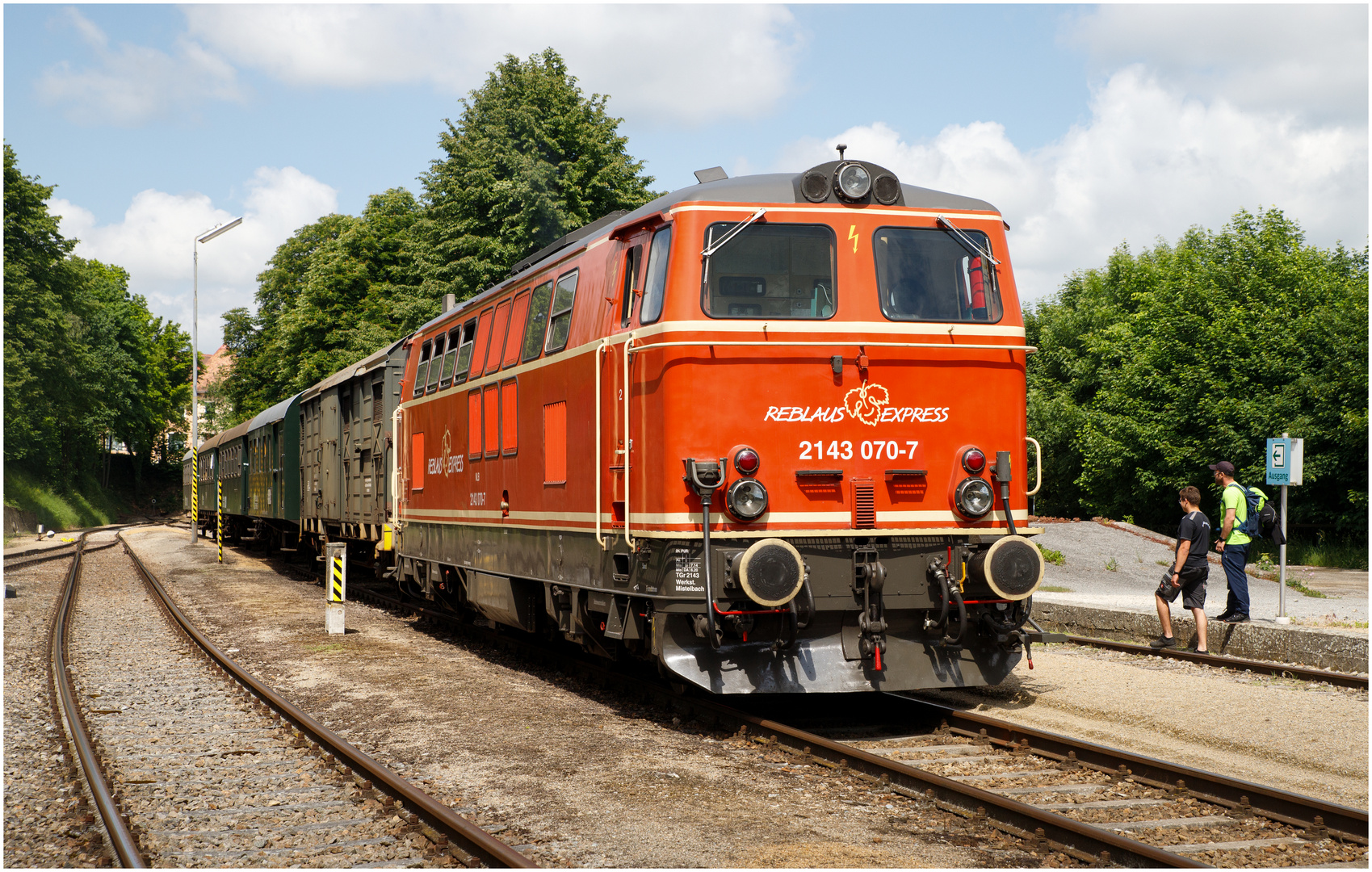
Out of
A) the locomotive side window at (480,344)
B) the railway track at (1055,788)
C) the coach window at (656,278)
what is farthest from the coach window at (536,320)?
the railway track at (1055,788)

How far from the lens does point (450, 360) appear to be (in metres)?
13.1

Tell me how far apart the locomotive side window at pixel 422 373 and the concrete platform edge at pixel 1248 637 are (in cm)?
823

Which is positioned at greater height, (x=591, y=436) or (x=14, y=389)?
(x=14, y=389)

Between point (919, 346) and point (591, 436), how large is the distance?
8.22 feet

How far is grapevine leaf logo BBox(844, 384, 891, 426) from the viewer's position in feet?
26.5

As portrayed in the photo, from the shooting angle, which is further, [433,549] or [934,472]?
[433,549]

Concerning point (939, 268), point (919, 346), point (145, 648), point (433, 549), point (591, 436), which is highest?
point (939, 268)

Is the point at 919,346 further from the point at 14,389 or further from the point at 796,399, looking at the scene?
the point at 14,389

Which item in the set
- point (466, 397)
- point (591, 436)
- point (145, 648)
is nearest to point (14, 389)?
point (145, 648)

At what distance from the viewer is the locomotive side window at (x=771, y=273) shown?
26.4ft

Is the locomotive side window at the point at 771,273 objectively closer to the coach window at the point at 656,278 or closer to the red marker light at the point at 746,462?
the coach window at the point at 656,278

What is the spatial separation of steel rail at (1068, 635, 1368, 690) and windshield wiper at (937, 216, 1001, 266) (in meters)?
3.01

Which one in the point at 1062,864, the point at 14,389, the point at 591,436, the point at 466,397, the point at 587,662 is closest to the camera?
the point at 1062,864

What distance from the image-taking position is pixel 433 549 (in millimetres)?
13477
